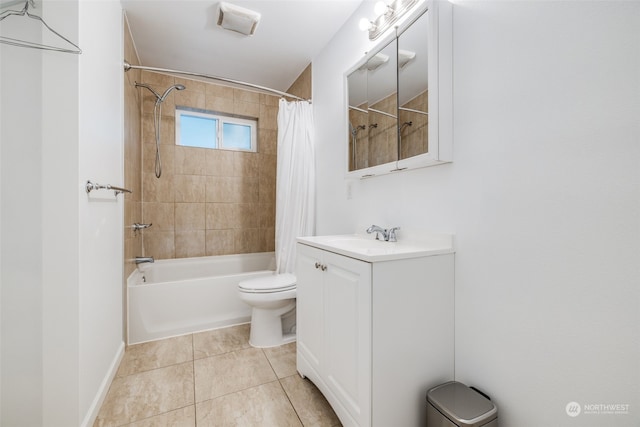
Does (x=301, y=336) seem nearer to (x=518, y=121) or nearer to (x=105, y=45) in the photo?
(x=518, y=121)

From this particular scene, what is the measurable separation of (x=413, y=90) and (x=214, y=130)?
242 centimetres

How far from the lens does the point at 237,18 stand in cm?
197

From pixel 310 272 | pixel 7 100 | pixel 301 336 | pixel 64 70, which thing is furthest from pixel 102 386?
pixel 64 70

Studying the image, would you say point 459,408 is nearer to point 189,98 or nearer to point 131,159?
point 131,159

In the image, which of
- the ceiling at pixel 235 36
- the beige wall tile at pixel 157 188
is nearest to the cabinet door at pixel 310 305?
the ceiling at pixel 235 36

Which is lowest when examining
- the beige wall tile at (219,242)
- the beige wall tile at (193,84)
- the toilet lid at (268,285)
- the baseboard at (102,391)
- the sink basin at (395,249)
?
the baseboard at (102,391)

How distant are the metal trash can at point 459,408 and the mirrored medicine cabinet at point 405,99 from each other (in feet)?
3.15

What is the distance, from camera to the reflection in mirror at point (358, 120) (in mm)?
1747

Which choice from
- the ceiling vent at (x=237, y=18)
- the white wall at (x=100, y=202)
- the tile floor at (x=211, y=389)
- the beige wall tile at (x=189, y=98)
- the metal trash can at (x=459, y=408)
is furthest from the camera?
the beige wall tile at (x=189, y=98)

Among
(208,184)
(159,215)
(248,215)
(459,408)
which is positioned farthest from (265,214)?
(459,408)

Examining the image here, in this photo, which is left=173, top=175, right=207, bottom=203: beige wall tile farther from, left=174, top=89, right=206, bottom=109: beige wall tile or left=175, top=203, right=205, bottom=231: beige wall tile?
left=174, top=89, right=206, bottom=109: beige wall tile

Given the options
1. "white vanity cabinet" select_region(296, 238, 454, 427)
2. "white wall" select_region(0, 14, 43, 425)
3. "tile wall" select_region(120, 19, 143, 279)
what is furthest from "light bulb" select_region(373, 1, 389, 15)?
"tile wall" select_region(120, 19, 143, 279)

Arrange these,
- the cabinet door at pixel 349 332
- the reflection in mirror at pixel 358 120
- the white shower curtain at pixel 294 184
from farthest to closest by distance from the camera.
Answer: the white shower curtain at pixel 294 184 < the reflection in mirror at pixel 358 120 < the cabinet door at pixel 349 332

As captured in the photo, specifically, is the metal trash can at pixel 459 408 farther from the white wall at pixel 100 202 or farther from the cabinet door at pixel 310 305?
the white wall at pixel 100 202
